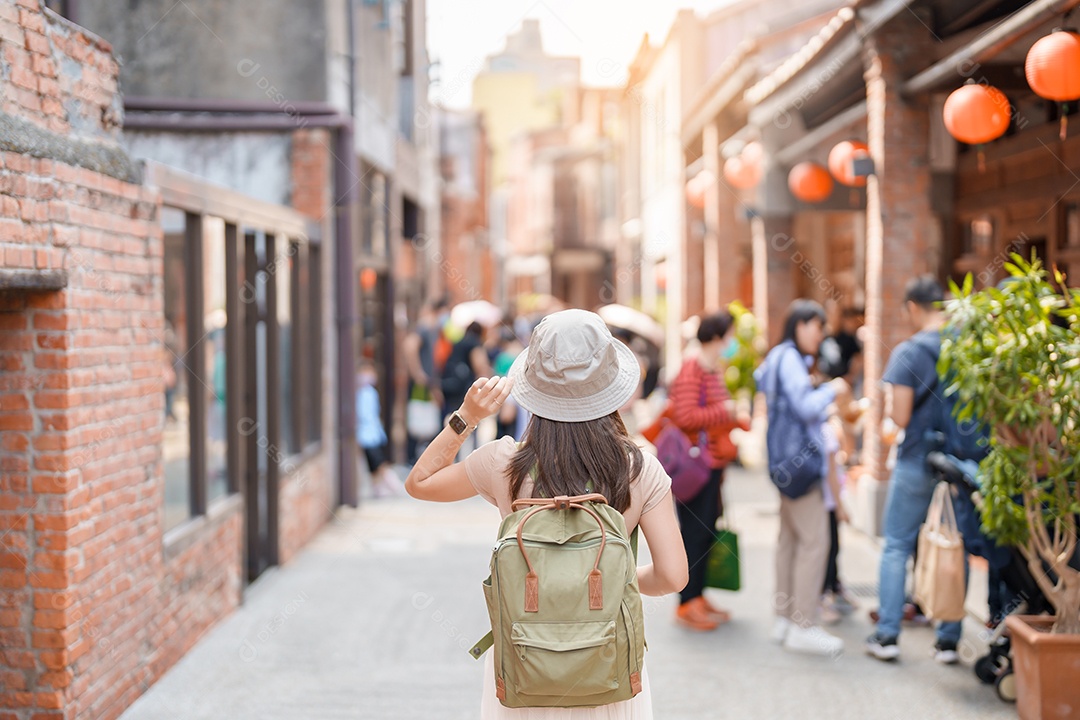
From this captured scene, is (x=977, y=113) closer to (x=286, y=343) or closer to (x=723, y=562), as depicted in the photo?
(x=723, y=562)

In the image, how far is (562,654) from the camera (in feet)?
8.81

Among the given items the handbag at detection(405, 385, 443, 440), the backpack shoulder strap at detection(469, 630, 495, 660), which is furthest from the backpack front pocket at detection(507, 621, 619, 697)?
the handbag at detection(405, 385, 443, 440)

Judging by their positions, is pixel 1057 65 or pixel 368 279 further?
pixel 368 279

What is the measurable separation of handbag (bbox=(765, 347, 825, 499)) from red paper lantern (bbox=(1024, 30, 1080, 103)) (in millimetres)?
1986

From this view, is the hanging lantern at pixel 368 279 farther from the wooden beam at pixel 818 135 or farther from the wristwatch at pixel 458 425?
the wristwatch at pixel 458 425

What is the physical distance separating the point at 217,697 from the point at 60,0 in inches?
225

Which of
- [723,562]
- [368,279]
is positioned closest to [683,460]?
[723,562]

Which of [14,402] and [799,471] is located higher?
[14,402]

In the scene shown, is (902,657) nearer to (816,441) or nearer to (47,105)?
(816,441)

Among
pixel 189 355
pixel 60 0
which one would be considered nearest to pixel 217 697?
pixel 189 355

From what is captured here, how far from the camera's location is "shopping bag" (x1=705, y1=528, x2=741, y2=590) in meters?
6.57

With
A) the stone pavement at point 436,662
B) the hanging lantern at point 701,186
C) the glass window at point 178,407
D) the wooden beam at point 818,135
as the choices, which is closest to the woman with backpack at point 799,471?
the stone pavement at point 436,662

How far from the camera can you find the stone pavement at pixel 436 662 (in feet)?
17.4

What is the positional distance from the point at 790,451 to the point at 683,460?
70 centimetres
